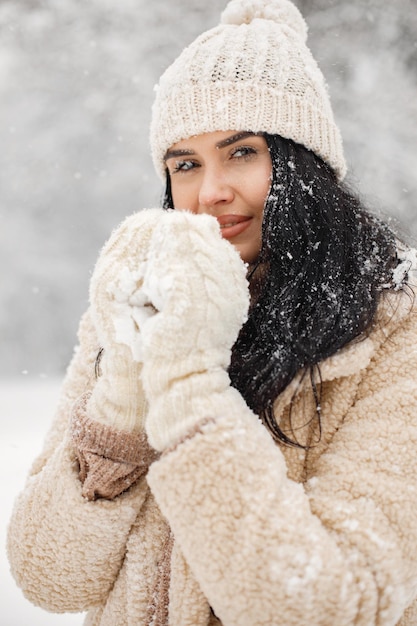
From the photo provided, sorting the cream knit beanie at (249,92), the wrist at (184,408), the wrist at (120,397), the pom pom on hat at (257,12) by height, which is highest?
the pom pom on hat at (257,12)

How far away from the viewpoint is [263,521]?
783 mm

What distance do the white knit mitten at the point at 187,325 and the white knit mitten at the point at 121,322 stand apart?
0.03 meters

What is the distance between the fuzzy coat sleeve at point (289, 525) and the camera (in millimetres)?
769

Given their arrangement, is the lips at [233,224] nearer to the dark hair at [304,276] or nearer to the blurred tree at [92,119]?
the dark hair at [304,276]

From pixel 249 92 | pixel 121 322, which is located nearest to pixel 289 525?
pixel 121 322

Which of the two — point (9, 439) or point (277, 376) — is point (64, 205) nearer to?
→ point (9, 439)

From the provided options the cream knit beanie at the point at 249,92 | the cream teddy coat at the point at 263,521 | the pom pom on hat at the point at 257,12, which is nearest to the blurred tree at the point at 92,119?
the pom pom on hat at the point at 257,12

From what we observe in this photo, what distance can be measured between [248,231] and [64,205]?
23.5 ft

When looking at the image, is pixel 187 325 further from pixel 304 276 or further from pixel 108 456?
pixel 304 276

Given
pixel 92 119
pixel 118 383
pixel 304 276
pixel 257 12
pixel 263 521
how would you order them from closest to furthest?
pixel 263 521 → pixel 118 383 → pixel 304 276 → pixel 257 12 → pixel 92 119

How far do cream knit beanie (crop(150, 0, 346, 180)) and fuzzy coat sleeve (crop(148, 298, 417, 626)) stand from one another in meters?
0.82

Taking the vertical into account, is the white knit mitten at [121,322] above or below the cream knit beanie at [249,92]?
below

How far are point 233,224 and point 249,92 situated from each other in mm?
347

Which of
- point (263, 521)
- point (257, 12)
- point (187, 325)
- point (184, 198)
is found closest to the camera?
point (263, 521)
